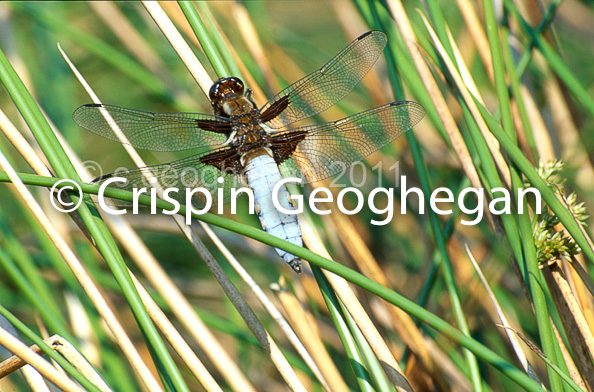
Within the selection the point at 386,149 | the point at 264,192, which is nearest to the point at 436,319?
the point at 264,192

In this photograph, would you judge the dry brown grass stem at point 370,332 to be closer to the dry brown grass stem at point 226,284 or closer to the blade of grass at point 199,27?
the dry brown grass stem at point 226,284

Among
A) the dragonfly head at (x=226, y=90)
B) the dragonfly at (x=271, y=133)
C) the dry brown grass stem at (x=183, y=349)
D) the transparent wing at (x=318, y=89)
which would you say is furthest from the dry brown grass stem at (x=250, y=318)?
the transparent wing at (x=318, y=89)

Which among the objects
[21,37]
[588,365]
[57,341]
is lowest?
[588,365]

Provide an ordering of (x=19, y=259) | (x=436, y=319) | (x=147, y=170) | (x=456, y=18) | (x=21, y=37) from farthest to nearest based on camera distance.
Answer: (x=456, y=18), (x=21, y=37), (x=19, y=259), (x=147, y=170), (x=436, y=319)

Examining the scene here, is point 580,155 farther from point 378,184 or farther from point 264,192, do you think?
point 264,192

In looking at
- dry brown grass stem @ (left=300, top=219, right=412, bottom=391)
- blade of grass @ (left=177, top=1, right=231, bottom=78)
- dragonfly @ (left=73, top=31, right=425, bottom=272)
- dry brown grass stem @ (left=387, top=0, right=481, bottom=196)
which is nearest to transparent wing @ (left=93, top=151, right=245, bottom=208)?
dragonfly @ (left=73, top=31, right=425, bottom=272)

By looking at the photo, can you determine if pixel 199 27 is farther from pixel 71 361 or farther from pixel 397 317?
pixel 397 317

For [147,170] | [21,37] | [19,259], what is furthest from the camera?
[21,37]
